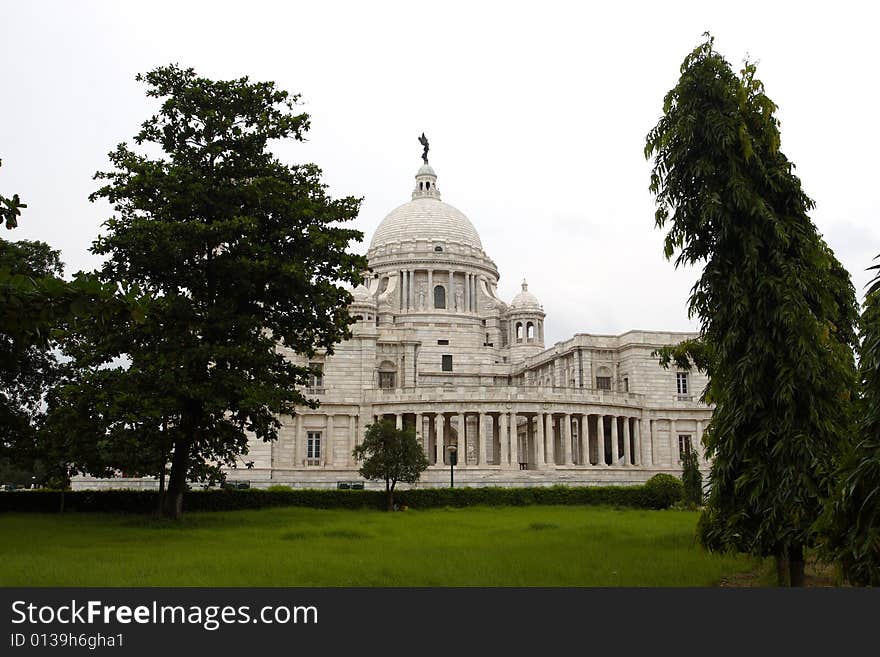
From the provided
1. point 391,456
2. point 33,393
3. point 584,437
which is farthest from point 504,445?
point 33,393

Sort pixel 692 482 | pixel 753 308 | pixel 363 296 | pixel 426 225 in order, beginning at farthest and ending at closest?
pixel 426 225
pixel 363 296
pixel 692 482
pixel 753 308

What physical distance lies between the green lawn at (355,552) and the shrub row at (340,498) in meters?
3.23

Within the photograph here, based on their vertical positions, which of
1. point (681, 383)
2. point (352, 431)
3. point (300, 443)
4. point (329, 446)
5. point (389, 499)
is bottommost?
point (389, 499)

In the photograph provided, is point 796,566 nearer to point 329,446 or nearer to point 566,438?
point 566,438

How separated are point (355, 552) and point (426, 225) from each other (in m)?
76.8

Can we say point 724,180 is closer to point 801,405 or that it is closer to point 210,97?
point 801,405

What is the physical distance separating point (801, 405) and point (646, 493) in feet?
94.8

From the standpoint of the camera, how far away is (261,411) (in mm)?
30703

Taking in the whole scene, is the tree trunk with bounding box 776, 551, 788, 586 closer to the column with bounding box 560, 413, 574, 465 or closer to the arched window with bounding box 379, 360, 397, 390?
the column with bounding box 560, 413, 574, 465

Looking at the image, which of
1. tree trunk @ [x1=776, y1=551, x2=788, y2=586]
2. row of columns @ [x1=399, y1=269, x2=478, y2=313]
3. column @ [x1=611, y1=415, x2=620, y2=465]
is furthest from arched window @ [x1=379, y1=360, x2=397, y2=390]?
tree trunk @ [x1=776, y1=551, x2=788, y2=586]

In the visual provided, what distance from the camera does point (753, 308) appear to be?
16844 mm

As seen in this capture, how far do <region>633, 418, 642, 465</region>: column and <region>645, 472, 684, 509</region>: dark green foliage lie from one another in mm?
19418
